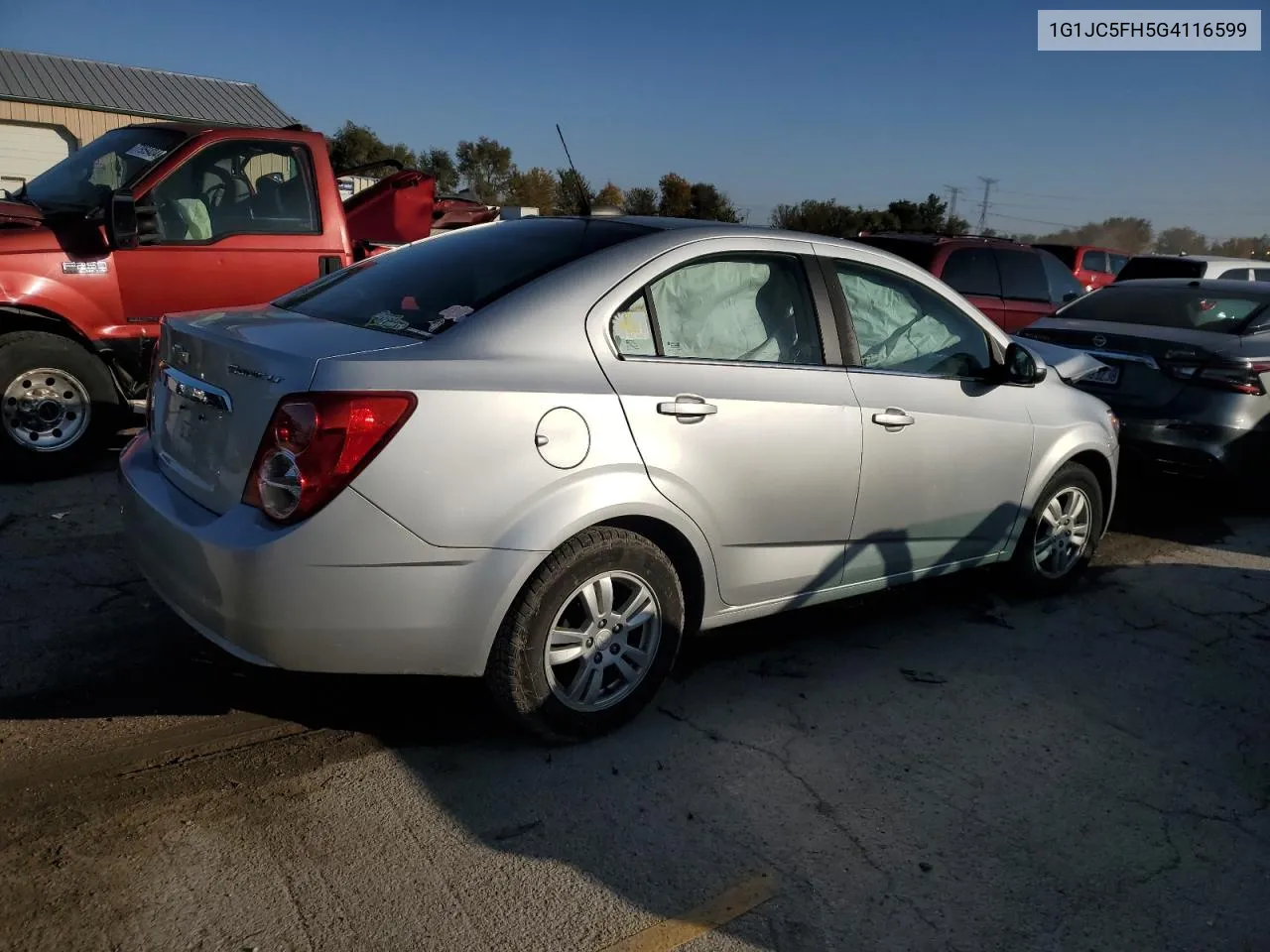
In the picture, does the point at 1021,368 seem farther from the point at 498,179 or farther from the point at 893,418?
the point at 498,179

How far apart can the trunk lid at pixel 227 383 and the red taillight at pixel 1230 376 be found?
212 inches

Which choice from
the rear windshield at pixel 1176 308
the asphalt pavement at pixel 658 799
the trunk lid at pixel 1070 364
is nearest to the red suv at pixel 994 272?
the rear windshield at pixel 1176 308

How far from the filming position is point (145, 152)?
20.6 feet

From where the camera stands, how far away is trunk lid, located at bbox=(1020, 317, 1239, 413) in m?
6.39

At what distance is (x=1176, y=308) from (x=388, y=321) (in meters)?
5.99

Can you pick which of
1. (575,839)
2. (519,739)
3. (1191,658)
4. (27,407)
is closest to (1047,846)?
(575,839)

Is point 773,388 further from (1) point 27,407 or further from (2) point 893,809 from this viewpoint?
(1) point 27,407

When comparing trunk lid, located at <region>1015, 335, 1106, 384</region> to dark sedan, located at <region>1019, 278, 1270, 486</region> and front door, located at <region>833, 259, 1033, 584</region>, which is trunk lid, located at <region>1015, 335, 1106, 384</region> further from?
dark sedan, located at <region>1019, 278, 1270, 486</region>

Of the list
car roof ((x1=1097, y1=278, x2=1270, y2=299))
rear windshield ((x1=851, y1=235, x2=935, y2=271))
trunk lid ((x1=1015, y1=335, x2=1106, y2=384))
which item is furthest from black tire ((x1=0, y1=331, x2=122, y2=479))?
car roof ((x1=1097, y1=278, x2=1270, y2=299))

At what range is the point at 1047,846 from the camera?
2.97 m

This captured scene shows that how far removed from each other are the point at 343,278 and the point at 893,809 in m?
2.76

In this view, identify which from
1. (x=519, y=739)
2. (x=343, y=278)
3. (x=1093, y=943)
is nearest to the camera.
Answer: (x=1093, y=943)

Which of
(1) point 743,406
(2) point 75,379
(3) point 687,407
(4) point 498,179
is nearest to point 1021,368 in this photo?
(1) point 743,406

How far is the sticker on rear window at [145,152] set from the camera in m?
6.17
